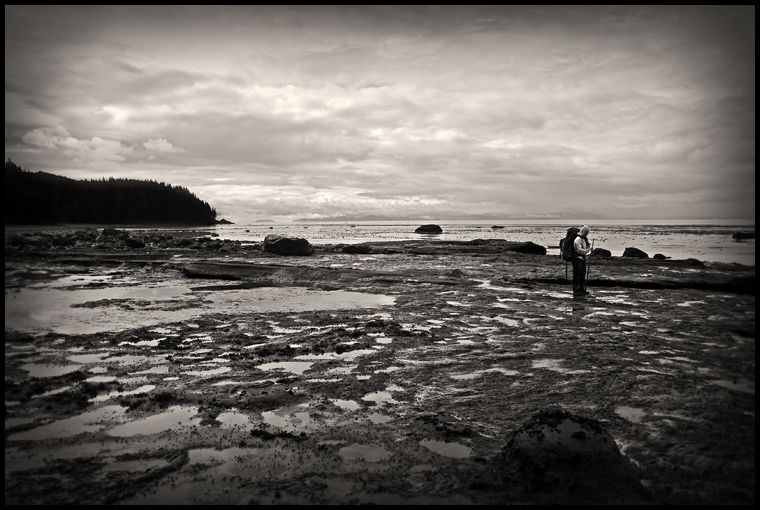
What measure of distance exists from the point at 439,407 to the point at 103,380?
4.49 meters

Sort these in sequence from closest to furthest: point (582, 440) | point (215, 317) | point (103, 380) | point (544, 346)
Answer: point (582, 440), point (103, 380), point (544, 346), point (215, 317)

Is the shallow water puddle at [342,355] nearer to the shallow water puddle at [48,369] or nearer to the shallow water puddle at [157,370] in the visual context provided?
the shallow water puddle at [157,370]

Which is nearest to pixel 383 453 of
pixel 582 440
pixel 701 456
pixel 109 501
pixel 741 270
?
pixel 582 440

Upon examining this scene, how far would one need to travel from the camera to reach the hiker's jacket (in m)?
13.6

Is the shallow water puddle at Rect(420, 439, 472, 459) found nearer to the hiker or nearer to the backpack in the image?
the hiker

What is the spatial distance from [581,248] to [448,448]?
1133 cm

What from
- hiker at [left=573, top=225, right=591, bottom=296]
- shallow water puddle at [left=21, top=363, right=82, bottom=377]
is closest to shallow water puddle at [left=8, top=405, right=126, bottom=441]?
shallow water puddle at [left=21, top=363, right=82, bottom=377]

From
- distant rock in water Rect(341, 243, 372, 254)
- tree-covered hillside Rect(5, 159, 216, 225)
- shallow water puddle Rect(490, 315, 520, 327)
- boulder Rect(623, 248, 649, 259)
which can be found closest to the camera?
shallow water puddle Rect(490, 315, 520, 327)

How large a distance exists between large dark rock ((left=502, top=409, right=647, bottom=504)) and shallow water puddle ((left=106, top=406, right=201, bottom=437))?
3299mm

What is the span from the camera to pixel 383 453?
399 cm

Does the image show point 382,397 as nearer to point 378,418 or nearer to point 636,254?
point 378,418

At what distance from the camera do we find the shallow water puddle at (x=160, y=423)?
434cm

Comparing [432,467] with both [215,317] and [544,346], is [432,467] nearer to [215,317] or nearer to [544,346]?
[544,346]

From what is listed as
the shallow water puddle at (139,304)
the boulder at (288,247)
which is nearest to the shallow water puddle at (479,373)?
the shallow water puddle at (139,304)
